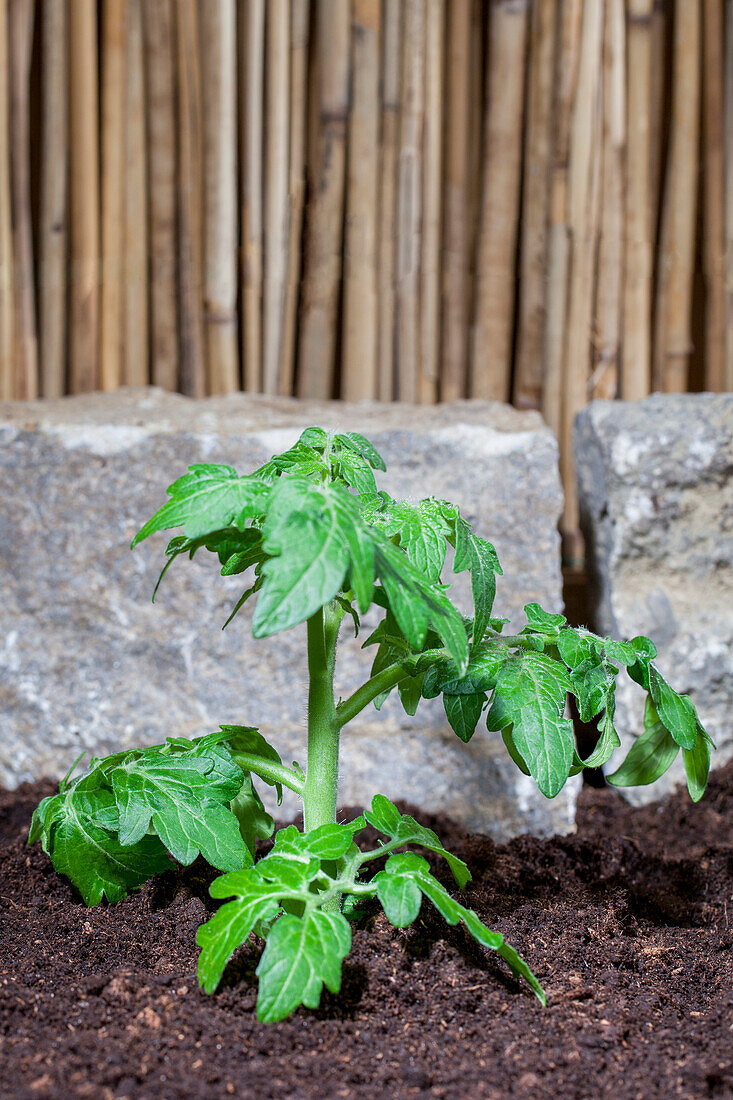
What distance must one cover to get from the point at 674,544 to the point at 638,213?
34.3 inches

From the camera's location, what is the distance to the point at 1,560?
164 cm

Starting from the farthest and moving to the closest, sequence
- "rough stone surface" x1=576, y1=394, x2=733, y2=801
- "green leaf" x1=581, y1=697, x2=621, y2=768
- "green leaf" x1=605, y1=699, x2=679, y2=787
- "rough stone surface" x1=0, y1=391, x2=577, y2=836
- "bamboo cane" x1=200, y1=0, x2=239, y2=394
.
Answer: "bamboo cane" x1=200, y1=0, x2=239, y2=394 → "rough stone surface" x1=576, y1=394, x2=733, y2=801 → "rough stone surface" x1=0, y1=391, x2=577, y2=836 → "green leaf" x1=605, y1=699, x2=679, y2=787 → "green leaf" x1=581, y1=697, x2=621, y2=768

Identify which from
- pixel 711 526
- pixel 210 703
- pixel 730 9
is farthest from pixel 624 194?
pixel 210 703

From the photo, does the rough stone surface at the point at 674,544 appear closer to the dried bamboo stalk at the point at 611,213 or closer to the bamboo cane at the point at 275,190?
the dried bamboo stalk at the point at 611,213

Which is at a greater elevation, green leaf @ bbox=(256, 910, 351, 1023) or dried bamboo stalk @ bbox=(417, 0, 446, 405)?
dried bamboo stalk @ bbox=(417, 0, 446, 405)

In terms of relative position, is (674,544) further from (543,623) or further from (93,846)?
(93,846)

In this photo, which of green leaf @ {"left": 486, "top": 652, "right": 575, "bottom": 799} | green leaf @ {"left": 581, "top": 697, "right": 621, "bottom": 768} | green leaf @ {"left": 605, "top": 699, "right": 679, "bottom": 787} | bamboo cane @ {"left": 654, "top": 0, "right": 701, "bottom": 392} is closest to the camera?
green leaf @ {"left": 486, "top": 652, "right": 575, "bottom": 799}

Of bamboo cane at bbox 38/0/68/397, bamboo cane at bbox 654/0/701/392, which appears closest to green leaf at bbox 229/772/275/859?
bamboo cane at bbox 38/0/68/397

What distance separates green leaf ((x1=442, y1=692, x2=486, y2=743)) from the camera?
0.94 metres

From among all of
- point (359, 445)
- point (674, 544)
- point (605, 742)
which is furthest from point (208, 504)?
point (674, 544)

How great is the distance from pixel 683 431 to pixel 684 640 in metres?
0.39

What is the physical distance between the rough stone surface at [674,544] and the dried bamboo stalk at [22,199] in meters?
1.28

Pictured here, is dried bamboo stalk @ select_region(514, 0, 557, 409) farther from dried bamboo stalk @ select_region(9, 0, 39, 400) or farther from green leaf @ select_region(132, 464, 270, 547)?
green leaf @ select_region(132, 464, 270, 547)

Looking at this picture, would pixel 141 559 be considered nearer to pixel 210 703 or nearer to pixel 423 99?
pixel 210 703
